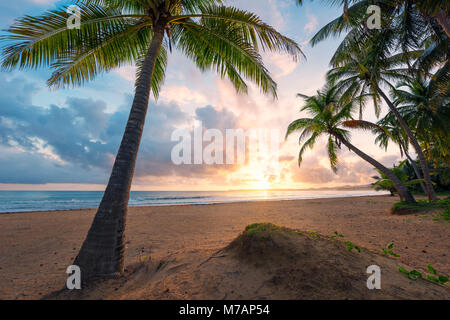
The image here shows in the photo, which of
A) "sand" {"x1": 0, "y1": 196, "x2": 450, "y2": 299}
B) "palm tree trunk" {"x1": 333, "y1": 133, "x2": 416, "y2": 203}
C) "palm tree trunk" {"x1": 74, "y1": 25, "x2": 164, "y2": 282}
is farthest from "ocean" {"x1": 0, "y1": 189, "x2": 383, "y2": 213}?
"palm tree trunk" {"x1": 74, "y1": 25, "x2": 164, "y2": 282}

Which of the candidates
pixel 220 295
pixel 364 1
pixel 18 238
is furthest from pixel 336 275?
pixel 364 1

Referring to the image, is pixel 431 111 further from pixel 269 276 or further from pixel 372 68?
pixel 269 276

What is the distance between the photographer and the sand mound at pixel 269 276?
7.22 feet

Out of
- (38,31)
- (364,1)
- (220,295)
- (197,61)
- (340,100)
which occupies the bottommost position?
(220,295)

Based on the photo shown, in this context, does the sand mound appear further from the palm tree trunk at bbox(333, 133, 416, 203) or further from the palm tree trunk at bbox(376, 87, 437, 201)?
the palm tree trunk at bbox(376, 87, 437, 201)

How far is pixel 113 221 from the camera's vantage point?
11.0ft

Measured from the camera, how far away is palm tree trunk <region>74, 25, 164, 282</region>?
127 inches

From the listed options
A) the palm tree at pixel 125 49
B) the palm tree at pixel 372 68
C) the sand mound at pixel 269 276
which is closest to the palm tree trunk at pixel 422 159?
the palm tree at pixel 372 68

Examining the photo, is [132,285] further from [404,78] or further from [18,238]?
[404,78]

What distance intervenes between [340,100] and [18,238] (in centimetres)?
1738

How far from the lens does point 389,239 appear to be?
5.10 meters

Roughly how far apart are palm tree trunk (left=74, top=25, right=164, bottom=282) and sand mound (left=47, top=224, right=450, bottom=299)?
0.95 feet

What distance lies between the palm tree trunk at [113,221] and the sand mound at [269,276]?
29 cm

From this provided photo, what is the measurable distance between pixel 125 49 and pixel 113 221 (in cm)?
512
